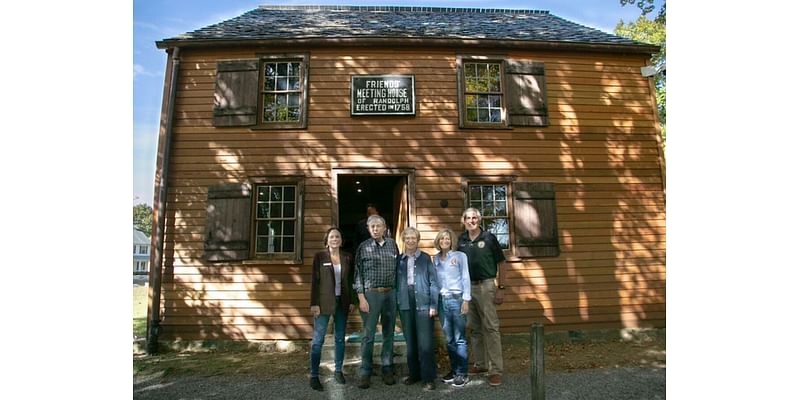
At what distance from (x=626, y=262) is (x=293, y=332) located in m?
3.90

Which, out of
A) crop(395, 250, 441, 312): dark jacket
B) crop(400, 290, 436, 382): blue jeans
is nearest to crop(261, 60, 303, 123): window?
crop(395, 250, 441, 312): dark jacket

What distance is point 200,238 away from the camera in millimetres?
4656

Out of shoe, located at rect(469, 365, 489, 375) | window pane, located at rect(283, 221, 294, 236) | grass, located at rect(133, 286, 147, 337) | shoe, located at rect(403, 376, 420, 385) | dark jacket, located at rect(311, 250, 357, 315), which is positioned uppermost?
window pane, located at rect(283, 221, 294, 236)

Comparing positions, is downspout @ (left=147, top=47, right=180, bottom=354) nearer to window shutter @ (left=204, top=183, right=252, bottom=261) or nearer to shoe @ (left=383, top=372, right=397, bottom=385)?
window shutter @ (left=204, top=183, right=252, bottom=261)

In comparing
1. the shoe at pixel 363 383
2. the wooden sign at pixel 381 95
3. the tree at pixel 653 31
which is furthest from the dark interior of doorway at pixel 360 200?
the tree at pixel 653 31

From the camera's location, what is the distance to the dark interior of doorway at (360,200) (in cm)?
642

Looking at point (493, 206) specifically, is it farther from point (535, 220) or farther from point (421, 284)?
point (421, 284)

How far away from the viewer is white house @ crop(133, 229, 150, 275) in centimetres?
346

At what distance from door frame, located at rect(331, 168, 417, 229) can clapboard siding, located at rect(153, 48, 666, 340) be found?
5 cm

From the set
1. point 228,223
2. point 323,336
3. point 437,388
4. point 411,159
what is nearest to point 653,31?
point 411,159

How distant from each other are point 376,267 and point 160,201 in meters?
2.94

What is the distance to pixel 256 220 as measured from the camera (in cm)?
479

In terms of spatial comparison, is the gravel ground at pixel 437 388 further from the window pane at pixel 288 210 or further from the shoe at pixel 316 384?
the window pane at pixel 288 210

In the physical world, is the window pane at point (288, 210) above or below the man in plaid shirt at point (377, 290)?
above
